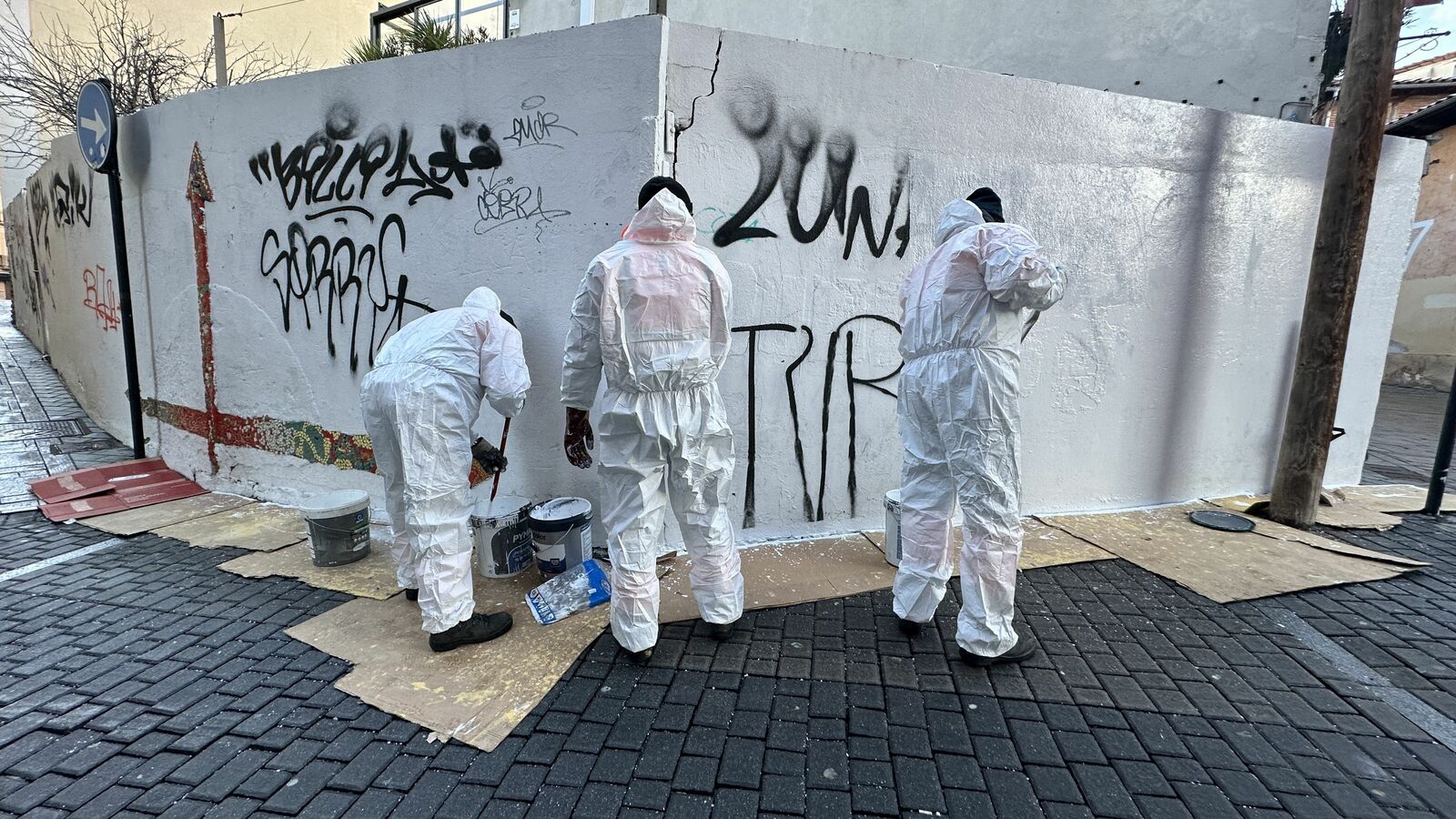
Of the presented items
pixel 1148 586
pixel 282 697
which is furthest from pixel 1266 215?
pixel 282 697

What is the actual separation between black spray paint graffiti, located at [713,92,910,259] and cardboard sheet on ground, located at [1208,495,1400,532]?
10.6ft

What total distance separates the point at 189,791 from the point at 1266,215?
642 centimetres

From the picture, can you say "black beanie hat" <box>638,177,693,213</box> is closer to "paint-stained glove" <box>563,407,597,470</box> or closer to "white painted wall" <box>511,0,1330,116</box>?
"paint-stained glove" <box>563,407,597,470</box>

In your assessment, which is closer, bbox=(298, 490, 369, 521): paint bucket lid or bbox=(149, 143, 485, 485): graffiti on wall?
bbox=(298, 490, 369, 521): paint bucket lid

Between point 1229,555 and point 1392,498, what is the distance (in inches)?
93.1

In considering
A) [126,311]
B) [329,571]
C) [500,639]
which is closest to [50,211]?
[126,311]

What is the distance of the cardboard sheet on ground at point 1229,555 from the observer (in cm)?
346

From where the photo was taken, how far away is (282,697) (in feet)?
8.00

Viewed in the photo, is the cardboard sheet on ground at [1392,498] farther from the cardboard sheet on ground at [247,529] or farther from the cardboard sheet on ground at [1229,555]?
the cardboard sheet on ground at [247,529]

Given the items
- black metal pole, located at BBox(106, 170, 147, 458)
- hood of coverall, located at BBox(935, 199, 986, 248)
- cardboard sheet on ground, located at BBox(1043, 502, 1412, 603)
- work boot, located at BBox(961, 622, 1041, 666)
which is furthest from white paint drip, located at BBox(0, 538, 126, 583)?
cardboard sheet on ground, located at BBox(1043, 502, 1412, 603)

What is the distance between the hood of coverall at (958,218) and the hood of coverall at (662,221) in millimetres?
1085

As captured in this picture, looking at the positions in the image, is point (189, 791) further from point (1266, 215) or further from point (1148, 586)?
point (1266, 215)

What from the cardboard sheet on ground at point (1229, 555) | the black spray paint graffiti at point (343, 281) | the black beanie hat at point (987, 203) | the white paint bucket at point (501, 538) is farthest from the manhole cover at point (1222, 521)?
the black spray paint graffiti at point (343, 281)

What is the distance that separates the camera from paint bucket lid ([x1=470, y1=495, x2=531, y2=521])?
3381 mm
